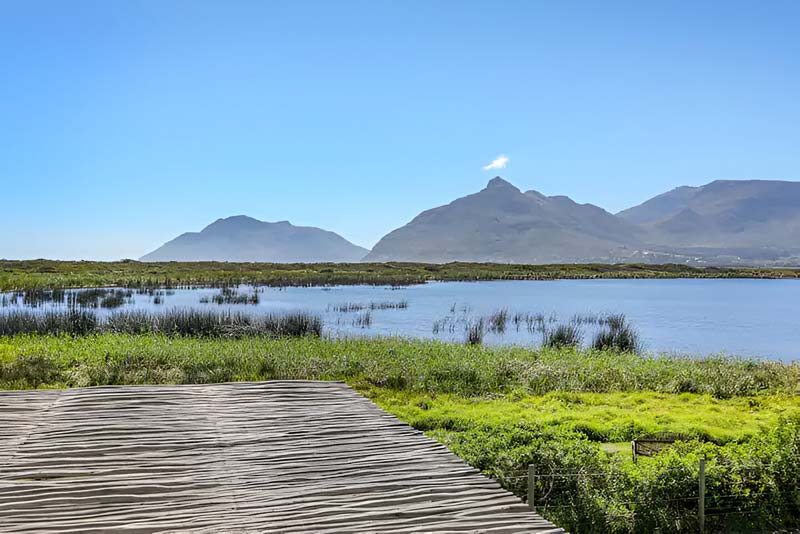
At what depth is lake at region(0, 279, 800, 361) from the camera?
73.5ft

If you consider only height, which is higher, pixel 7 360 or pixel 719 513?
pixel 7 360

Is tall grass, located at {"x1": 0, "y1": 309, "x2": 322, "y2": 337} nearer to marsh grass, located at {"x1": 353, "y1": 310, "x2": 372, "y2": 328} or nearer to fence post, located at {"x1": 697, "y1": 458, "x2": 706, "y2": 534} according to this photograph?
marsh grass, located at {"x1": 353, "y1": 310, "x2": 372, "y2": 328}

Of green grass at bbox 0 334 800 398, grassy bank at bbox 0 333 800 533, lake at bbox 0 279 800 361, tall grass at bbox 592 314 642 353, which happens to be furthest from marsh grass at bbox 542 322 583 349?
green grass at bbox 0 334 800 398

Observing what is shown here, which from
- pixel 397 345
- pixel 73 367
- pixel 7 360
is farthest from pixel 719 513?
pixel 7 360

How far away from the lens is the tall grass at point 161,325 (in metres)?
17.1

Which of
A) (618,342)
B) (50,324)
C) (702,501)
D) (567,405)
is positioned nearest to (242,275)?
(50,324)

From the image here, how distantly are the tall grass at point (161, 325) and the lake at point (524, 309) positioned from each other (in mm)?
1846

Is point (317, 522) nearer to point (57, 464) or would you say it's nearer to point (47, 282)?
point (57, 464)

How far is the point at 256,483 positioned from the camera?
14.6ft

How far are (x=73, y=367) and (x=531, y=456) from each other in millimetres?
9318

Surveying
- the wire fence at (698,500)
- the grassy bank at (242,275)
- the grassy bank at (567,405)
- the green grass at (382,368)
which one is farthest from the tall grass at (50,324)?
the grassy bank at (242,275)

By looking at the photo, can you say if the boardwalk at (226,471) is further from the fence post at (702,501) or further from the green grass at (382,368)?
the green grass at (382,368)

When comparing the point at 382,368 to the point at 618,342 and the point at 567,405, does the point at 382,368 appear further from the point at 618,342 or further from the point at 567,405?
the point at 618,342

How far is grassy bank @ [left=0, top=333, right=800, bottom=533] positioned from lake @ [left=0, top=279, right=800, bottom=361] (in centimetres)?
645
